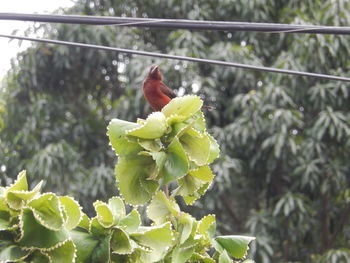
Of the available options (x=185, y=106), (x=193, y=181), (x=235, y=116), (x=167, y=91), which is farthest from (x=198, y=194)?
(x=235, y=116)

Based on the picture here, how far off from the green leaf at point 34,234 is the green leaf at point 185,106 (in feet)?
1.75

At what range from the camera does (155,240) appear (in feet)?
5.89

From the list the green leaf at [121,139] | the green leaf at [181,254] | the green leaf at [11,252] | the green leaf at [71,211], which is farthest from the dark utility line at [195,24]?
the green leaf at [11,252]

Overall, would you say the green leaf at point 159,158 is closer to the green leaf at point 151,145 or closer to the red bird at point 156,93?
the green leaf at point 151,145

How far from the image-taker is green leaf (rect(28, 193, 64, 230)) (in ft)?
5.10

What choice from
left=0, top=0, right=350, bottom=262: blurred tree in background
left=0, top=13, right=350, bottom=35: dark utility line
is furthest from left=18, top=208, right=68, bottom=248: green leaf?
left=0, top=0, right=350, bottom=262: blurred tree in background

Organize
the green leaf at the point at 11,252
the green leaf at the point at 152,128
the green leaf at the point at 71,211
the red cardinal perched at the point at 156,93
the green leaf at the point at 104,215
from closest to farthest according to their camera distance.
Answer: the green leaf at the point at 11,252, the green leaf at the point at 71,211, the green leaf at the point at 104,215, the green leaf at the point at 152,128, the red cardinal perched at the point at 156,93

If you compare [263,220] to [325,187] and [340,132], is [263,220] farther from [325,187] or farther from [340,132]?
[340,132]

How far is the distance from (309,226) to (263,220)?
52cm

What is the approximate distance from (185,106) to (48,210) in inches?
21.6

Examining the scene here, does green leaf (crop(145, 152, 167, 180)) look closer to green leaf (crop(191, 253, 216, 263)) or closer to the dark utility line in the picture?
green leaf (crop(191, 253, 216, 263))

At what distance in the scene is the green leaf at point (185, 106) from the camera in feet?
6.39

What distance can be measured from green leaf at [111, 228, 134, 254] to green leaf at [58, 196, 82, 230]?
0.14m

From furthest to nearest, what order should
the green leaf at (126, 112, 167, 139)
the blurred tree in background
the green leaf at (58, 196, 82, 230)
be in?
the blurred tree in background, the green leaf at (126, 112, 167, 139), the green leaf at (58, 196, 82, 230)
